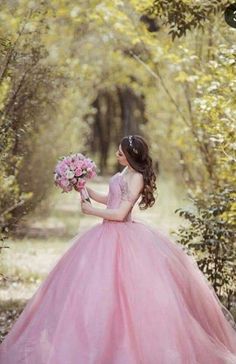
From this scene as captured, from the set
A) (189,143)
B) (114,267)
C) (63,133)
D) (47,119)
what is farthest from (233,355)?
(63,133)

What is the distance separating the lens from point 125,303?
547 cm

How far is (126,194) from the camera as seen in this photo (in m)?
5.85

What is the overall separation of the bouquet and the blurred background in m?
0.81

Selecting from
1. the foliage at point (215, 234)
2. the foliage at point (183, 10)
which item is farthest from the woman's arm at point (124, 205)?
the foliage at point (215, 234)

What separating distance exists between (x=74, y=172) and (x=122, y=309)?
1078mm

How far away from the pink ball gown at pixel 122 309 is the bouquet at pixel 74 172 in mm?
201

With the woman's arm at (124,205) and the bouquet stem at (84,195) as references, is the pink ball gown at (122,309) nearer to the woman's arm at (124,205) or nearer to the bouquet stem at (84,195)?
the woman's arm at (124,205)

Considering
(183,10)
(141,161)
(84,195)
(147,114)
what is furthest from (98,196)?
(147,114)

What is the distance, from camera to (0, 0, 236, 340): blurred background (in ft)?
23.9

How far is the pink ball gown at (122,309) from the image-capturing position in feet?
17.3

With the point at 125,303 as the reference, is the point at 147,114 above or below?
below

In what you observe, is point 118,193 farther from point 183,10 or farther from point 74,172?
point 183,10

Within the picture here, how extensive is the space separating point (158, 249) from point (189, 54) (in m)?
3.97

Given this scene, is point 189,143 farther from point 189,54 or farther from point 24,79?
point 24,79
